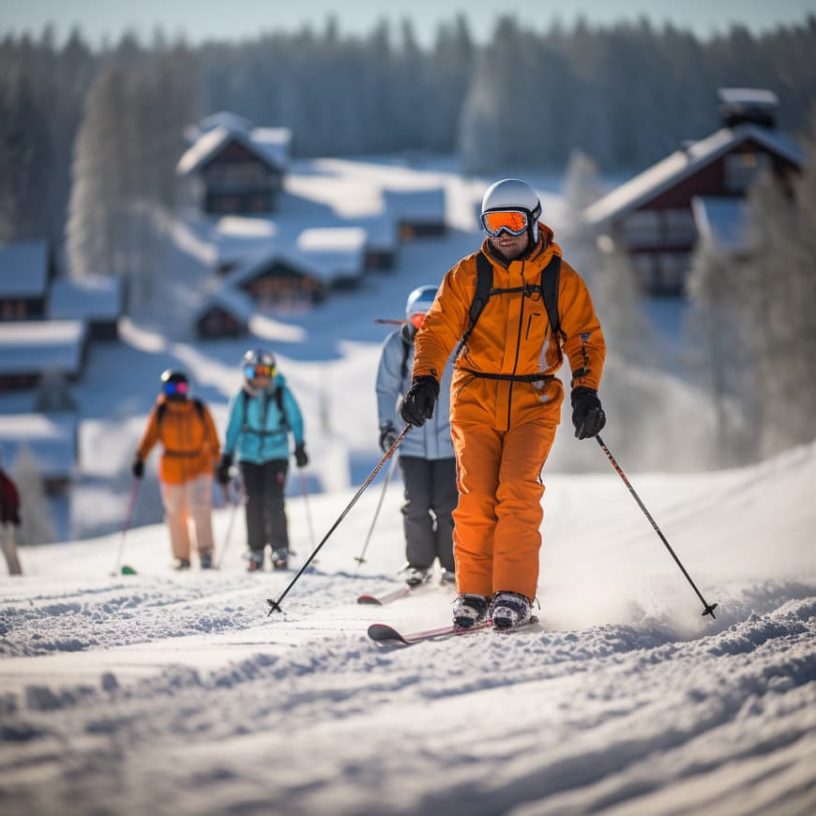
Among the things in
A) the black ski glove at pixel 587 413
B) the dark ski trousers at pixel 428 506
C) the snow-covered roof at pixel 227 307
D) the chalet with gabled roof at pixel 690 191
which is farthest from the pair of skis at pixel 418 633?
the snow-covered roof at pixel 227 307

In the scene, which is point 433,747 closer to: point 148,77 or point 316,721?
point 316,721

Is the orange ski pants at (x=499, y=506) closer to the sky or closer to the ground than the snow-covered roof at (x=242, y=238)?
closer to the ground

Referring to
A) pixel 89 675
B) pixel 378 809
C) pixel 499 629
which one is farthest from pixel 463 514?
pixel 378 809

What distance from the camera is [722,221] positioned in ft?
107

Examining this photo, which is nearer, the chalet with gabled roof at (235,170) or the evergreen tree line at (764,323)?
the evergreen tree line at (764,323)

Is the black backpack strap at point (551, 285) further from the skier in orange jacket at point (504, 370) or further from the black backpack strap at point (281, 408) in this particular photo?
the black backpack strap at point (281, 408)

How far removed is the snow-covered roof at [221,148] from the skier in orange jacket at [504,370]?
53.6 meters

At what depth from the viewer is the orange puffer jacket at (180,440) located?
827 centimetres

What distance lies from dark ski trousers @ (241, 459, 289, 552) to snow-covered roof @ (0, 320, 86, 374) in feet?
99.7

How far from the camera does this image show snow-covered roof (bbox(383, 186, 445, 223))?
51906 millimetres

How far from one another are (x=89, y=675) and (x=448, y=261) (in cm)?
4567

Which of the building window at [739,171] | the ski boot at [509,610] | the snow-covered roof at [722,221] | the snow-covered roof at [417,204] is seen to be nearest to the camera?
the ski boot at [509,610]

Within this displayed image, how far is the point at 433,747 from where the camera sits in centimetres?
223

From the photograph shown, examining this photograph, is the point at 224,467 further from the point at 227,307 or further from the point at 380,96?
the point at 380,96
